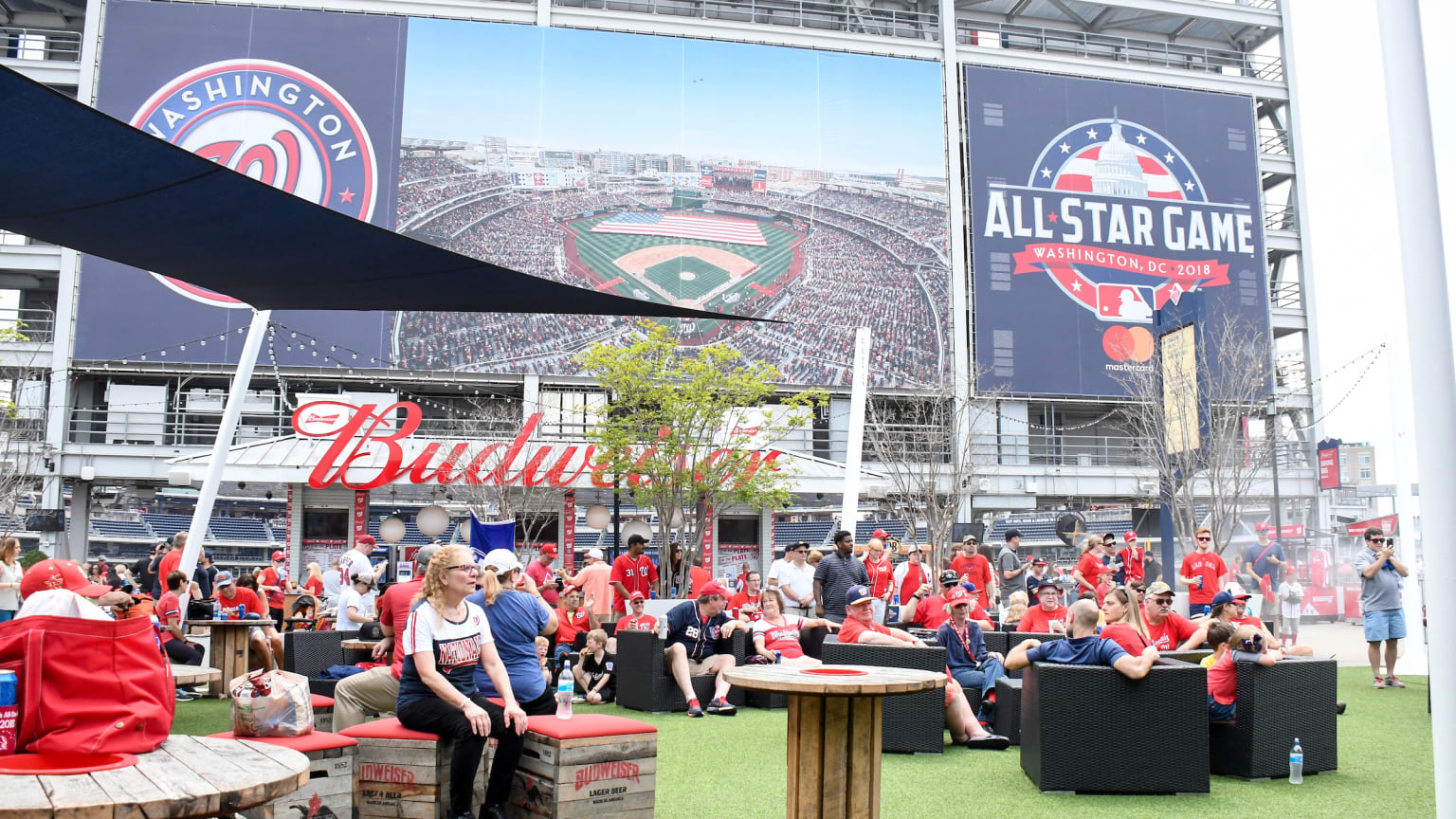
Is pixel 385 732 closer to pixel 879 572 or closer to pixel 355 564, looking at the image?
pixel 355 564

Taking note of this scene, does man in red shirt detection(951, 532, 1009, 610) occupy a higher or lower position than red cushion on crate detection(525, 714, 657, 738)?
higher

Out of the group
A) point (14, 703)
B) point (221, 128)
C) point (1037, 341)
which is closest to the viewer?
point (14, 703)

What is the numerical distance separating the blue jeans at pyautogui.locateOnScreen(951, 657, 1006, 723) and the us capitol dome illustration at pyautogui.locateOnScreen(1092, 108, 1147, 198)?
1210 inches

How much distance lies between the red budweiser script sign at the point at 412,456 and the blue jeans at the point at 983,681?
1626 cm

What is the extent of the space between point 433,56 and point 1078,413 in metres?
23.8

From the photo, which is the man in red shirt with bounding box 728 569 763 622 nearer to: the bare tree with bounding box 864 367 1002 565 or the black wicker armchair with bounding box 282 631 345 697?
the black wicker armchair with bounding box 282 631 345 697

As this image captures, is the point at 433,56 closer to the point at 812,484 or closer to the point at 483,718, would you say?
the point at 812,484

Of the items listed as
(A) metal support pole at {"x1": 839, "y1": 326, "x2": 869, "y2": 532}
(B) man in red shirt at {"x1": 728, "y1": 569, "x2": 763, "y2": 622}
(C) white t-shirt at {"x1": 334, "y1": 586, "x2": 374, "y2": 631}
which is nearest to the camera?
(C) white t-shirt at {"x1": 334, "y1": 586, "x2": 374, "y2": 631}

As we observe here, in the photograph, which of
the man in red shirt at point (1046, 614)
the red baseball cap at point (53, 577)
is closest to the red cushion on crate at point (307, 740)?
the red baseball cap at point (53, 577)

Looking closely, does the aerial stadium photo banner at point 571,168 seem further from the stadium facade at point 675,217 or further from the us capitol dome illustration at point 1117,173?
the us capitol dome illustration at point 1117,173

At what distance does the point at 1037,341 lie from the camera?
3444 cm

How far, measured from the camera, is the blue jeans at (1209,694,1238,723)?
6520 millimetres

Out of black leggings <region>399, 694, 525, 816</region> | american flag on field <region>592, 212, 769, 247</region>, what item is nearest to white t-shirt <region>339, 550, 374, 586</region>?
black leggings <region>399, 694, 525, 816</region>

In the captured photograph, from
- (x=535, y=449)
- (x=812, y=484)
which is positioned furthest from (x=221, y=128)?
(x=812, y=484)
